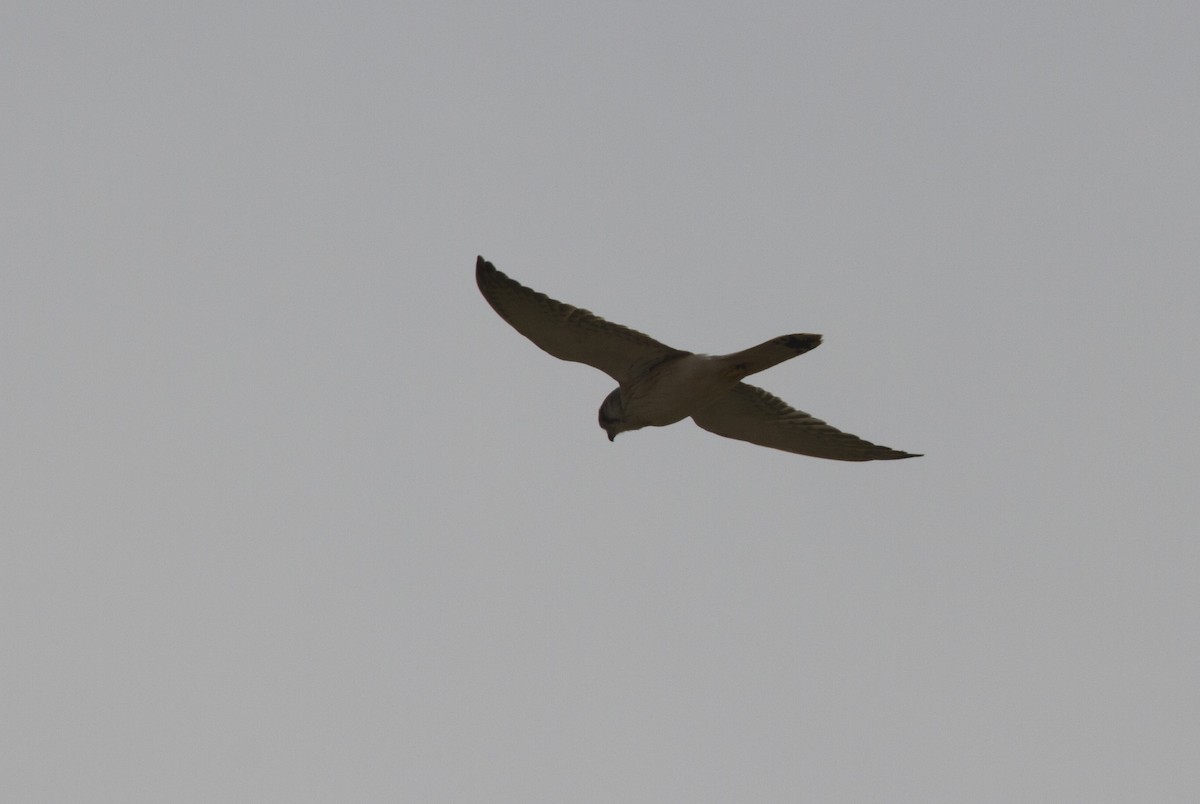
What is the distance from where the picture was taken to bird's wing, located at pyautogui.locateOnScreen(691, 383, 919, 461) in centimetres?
1363

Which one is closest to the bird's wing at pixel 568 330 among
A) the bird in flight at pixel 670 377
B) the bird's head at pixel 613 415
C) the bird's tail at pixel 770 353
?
the bird in flight at pixel 670 377

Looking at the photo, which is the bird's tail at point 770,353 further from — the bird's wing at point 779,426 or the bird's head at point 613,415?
the bird's head at point 613,415

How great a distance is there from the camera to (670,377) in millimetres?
13008

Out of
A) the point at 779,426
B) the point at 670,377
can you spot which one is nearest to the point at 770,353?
the point at 670,377

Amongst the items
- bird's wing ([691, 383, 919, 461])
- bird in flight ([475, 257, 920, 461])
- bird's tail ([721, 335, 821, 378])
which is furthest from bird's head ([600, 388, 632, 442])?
bird's tail ([721, 335, 821, 378])

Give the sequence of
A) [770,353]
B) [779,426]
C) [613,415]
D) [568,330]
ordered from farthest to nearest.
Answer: [779,426], [613,415], [568,330], [770,353]

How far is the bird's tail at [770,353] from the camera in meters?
12.0

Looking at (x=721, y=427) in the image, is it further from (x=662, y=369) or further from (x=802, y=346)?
(x=802, y=346)

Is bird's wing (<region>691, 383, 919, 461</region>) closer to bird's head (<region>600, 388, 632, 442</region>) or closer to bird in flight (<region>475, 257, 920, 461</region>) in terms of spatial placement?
bird in flight (<region>475, 257, 920, 461</region>)

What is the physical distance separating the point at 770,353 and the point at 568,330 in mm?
1817

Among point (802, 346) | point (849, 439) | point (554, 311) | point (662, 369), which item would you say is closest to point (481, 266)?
point (554, 311)

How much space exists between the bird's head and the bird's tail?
138cm

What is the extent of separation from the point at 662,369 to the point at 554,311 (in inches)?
50.1

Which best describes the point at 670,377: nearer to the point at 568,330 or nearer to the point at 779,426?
the point at 568,330
